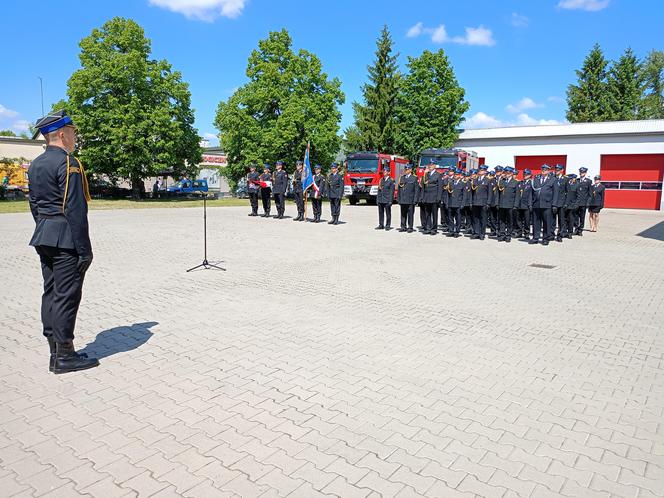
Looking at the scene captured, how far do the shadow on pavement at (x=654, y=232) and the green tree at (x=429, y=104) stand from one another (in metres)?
20.8

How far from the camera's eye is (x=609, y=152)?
32.2 m

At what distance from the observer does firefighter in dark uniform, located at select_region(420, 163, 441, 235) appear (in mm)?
15414

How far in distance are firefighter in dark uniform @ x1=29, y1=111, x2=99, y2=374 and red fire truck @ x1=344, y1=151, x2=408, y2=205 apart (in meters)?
23.8

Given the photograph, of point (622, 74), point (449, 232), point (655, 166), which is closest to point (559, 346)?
point (449, 232)

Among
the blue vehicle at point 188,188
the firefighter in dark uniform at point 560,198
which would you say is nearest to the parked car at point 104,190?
the blue vehicle at point 188,188

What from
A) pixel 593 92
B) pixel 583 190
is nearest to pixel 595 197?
pixel 583 190

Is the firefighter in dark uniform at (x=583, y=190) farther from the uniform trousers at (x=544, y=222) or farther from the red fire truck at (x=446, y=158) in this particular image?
the red fire truck at (x=446, y=158)

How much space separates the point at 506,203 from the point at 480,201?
734 millimetres

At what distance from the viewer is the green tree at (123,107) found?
102ft

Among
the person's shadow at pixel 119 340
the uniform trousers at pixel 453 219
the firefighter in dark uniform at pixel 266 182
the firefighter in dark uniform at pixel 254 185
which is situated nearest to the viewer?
the person's shadow at pixel 119 340

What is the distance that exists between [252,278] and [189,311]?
2.16 meters

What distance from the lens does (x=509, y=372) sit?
4680 millimetres

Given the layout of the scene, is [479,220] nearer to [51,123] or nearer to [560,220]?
[560,220]

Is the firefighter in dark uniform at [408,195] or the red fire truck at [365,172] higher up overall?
the red fire truck at [365,172]
